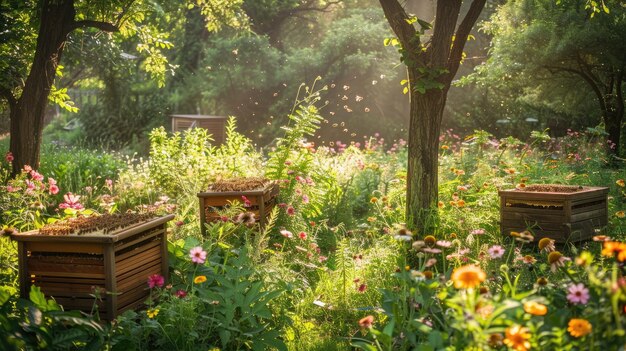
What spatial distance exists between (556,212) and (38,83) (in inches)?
212

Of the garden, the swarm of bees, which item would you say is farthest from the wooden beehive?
the swarm of bees

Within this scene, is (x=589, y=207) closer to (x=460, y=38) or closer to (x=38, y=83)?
(x=460, y=38)

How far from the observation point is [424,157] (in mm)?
4848

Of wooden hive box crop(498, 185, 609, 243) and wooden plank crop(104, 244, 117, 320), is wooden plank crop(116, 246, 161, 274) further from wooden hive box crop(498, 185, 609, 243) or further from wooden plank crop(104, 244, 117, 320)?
wooden hive box crop(498, 185, 609, 243)

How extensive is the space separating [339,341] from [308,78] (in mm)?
13917

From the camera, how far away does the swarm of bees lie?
10.5 feet

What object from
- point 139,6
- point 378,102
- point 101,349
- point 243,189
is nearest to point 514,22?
point 378,102

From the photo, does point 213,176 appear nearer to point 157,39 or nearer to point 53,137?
point 157,39

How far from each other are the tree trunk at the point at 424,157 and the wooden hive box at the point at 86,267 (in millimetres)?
2276

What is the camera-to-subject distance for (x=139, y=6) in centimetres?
748

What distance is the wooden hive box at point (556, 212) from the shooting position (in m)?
4.44

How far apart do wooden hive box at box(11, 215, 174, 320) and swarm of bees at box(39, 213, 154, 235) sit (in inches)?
2.4

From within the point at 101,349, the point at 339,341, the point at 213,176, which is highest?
the point at 213,176

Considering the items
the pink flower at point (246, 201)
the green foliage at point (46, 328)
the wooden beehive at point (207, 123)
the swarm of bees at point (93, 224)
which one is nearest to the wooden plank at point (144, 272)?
the swarm of bees at point (93, 224)
